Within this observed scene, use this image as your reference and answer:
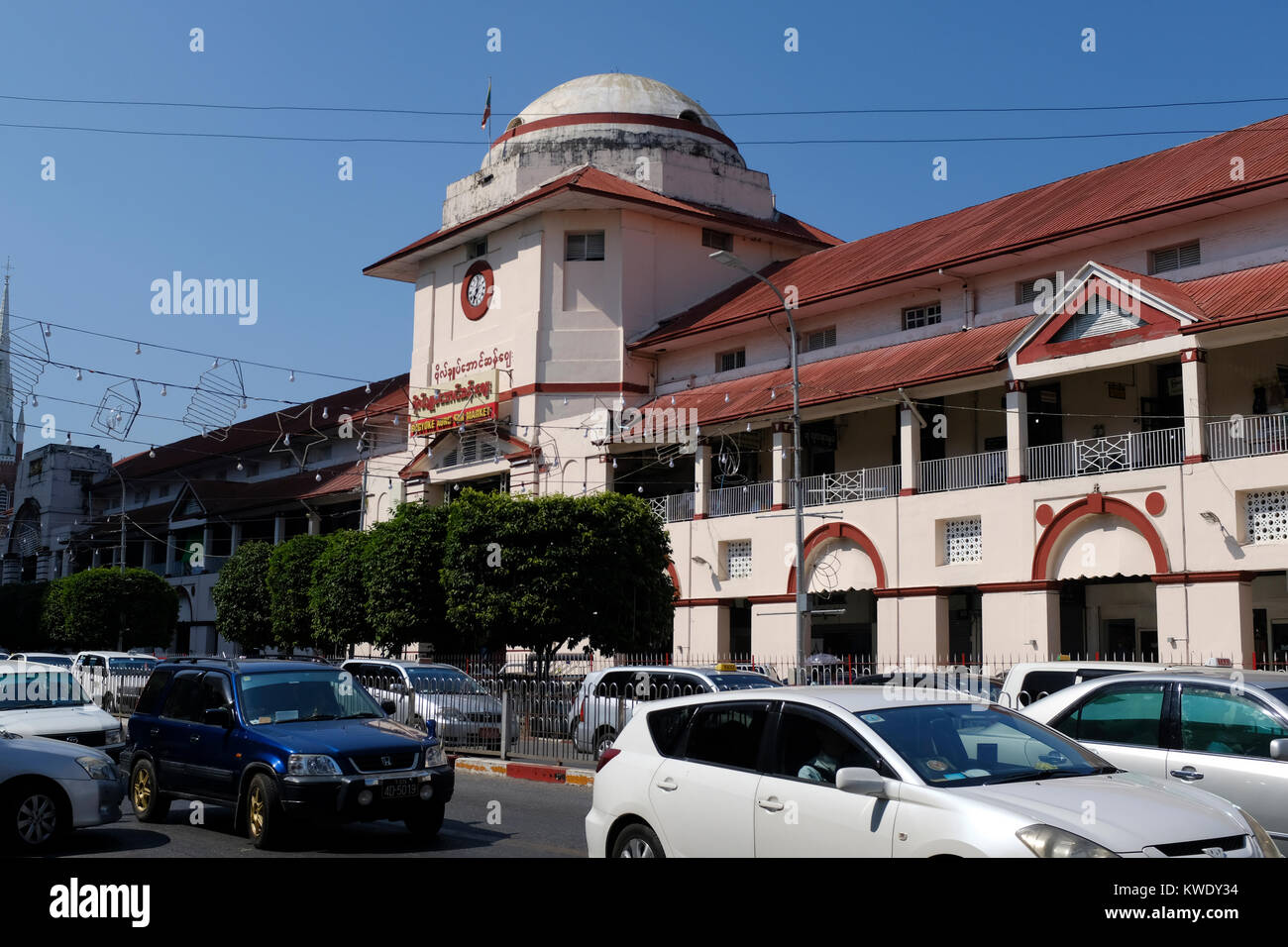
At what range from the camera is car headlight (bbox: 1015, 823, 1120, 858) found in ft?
19.9

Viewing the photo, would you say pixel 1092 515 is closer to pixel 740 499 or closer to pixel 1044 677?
pixel 740 499

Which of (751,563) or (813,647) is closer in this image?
(751,563)

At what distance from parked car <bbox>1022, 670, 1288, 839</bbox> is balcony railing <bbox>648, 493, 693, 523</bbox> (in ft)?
93.4

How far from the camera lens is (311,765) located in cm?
1170

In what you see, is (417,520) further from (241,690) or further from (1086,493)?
(241,690)

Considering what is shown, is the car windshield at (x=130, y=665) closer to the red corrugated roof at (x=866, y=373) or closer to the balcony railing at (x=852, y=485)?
the red corrugated roof at (x=866, y=373)

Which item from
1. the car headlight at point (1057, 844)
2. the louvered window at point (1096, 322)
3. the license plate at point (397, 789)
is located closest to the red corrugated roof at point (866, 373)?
the louvered window at point (1096, 322)

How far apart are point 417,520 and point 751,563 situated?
942 cm

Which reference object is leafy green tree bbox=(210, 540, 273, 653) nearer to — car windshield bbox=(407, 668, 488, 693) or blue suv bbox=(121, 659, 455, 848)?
car windshield bbox=(407, 668, 488, 693)

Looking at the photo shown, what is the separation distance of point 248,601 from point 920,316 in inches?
1078

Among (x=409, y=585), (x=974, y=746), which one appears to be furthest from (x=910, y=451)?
(x=974, y=746)

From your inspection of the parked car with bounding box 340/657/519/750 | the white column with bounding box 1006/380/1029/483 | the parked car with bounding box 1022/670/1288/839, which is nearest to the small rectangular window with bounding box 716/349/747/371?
the white column with bounding box 1006/380/1029/483
